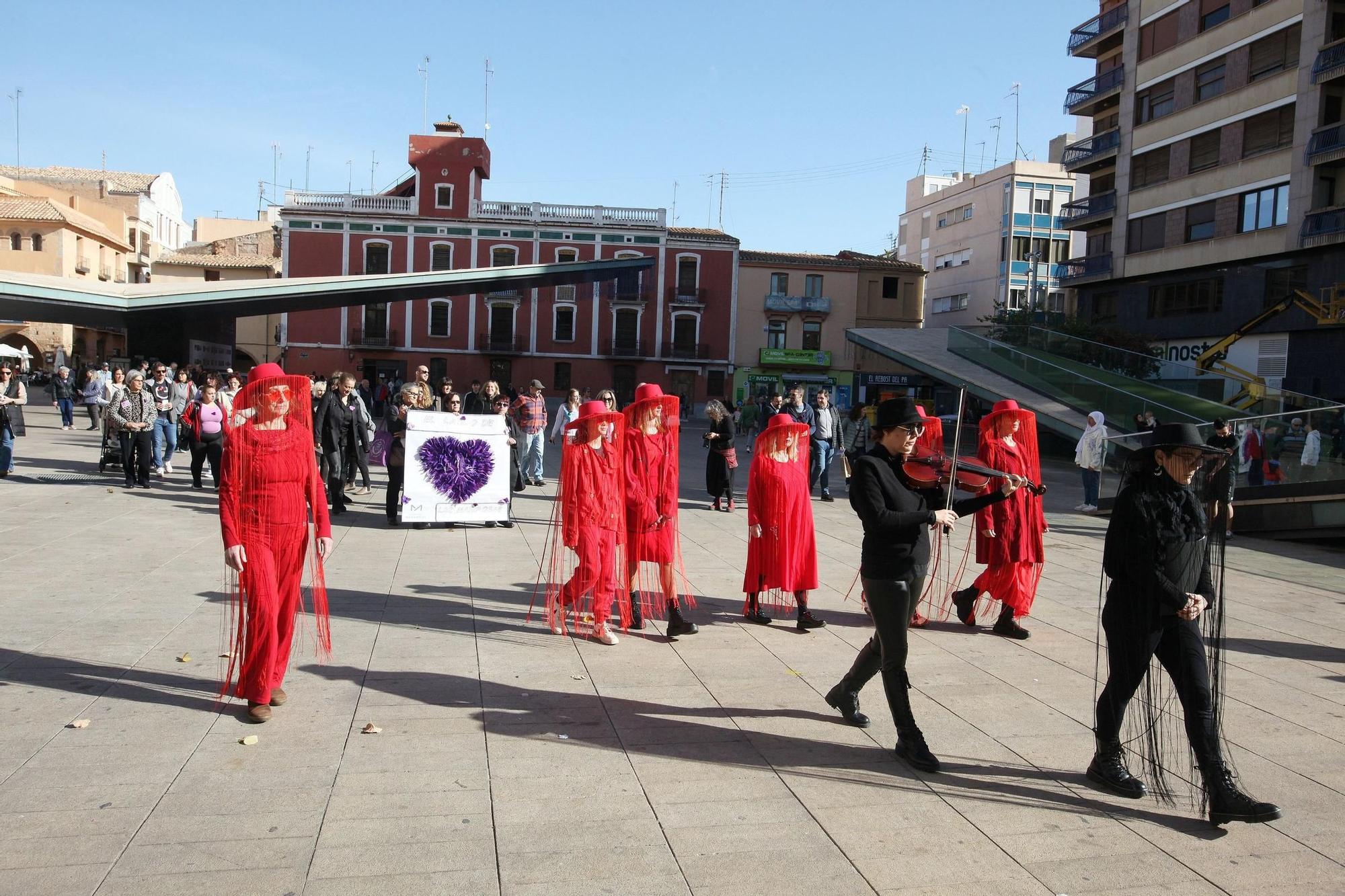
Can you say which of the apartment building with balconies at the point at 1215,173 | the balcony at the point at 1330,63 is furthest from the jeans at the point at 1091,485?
the balcony at the point at 1330,63

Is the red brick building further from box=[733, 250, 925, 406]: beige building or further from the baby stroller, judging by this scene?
the baby stroller

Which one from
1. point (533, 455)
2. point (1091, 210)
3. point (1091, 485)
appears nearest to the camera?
point (1091, 485)

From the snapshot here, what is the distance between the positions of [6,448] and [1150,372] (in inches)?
934

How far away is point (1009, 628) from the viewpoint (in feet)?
22.5

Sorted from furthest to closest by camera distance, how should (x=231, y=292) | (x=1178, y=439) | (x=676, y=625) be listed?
(x=231, y=292)
(x=676, y=625)
(x=1178, y=439)

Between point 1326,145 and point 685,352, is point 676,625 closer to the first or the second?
point 1326,145

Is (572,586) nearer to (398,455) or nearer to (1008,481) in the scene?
(1008,481)

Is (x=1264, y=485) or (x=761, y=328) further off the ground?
(x=761, y=328)

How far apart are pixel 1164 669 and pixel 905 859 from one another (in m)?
1.62

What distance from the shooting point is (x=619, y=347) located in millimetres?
50531

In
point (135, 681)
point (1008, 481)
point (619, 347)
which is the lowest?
point (135, 681)

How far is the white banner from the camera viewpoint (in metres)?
11.1

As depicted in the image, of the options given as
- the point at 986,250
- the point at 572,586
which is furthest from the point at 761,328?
the point at 572,586

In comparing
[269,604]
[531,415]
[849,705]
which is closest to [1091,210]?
[531,415]
